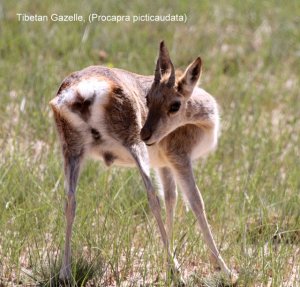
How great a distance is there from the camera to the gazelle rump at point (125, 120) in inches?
210

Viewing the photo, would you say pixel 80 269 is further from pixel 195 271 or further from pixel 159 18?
pixel 159 18

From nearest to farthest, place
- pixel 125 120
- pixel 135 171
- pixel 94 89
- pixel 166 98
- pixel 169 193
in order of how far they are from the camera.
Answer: pixel 94 89, pixel 125 120, pixel 166 98, pixel 169 193, pixel 135 171

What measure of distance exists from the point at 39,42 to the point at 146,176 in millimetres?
5796

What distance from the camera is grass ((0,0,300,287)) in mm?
5742

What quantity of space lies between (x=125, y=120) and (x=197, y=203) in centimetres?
96

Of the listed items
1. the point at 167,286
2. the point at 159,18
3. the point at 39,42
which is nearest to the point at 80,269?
the point at 167,286

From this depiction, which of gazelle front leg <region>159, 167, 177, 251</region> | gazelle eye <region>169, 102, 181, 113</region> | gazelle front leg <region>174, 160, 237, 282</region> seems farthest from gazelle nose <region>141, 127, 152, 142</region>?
gazelle front leg <region>159, 167, 177, 251</region>

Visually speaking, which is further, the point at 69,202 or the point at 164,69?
the point at 164,69

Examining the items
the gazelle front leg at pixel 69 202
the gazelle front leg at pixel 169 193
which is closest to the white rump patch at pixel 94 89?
the gazelle front leg at pixel 69 202

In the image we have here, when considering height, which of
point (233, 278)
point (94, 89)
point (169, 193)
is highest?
point (94, 89)

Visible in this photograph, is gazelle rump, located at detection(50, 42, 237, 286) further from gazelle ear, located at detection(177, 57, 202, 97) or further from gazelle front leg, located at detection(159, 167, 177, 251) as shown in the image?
gazelle front leg, located at detection(159, 167, 177, 251)

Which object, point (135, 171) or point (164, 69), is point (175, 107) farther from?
point (135, 171)

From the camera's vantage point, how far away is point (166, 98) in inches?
221

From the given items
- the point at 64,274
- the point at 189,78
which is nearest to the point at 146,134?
the point at 189,78
